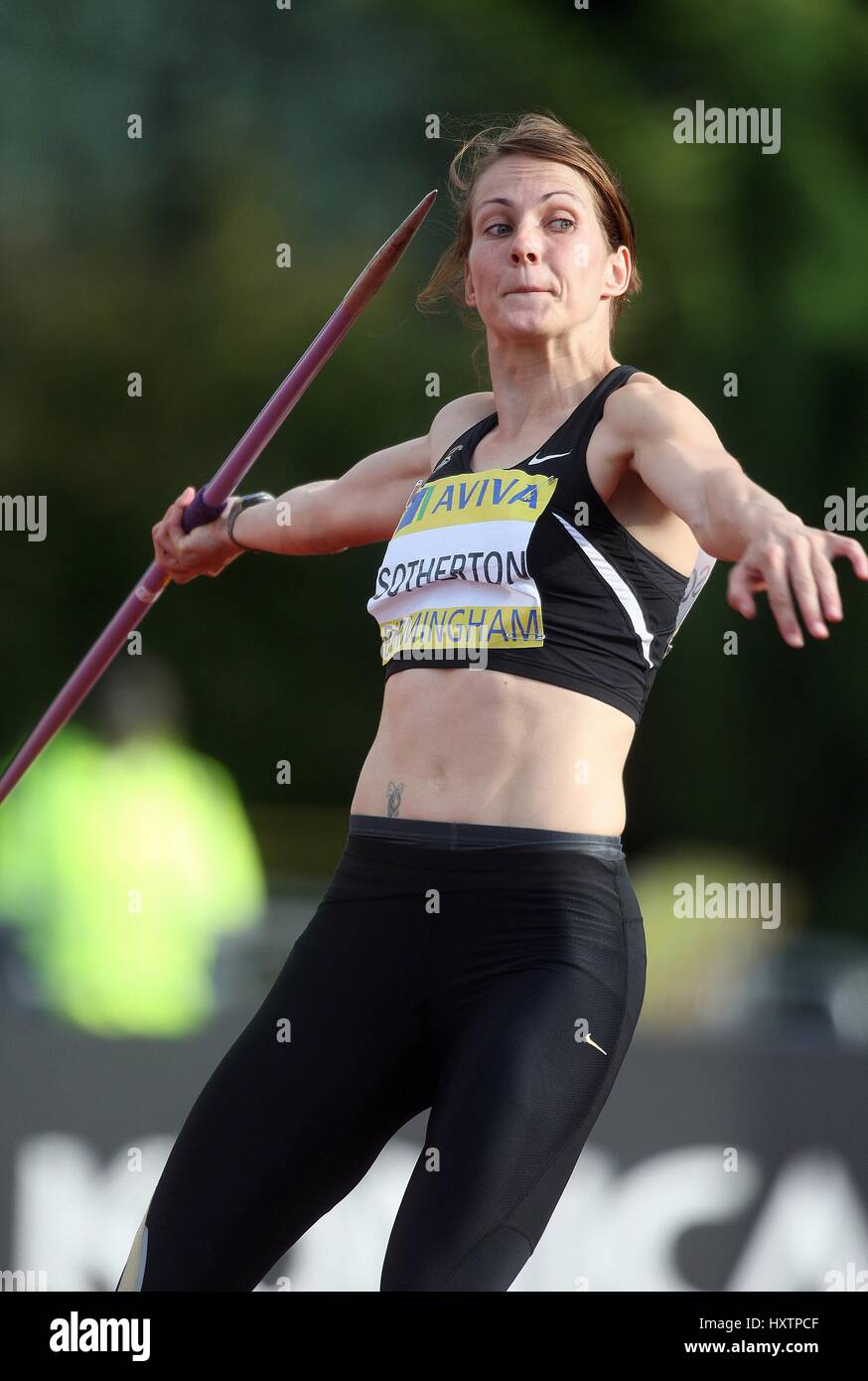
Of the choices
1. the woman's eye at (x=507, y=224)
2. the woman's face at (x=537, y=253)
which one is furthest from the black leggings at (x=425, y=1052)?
the woman's eye at (x=507, y=224)

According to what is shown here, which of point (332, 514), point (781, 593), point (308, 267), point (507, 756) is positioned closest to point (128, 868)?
point (308, 267)

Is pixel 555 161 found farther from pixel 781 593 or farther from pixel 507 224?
pixel 781 593

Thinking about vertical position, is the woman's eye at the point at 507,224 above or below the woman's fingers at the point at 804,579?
above

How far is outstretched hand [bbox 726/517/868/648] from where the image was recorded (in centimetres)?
173

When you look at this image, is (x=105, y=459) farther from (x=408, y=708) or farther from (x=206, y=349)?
(x=408, y=708)

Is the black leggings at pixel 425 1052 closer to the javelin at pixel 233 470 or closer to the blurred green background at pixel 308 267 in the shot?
the javelin at pixel 233 470

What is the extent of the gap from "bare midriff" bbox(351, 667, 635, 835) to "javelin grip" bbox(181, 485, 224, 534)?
0.92 meters

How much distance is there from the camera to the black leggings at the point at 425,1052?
80.7 inches

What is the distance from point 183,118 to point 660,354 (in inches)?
68.1

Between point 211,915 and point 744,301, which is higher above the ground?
point 744,301

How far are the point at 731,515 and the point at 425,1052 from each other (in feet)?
2.70

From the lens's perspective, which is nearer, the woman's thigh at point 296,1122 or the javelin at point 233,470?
the woman's thigh at point 296,1122
